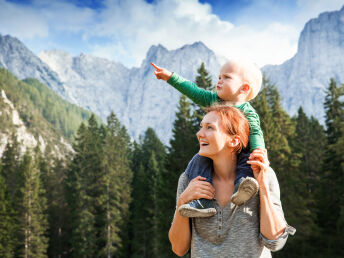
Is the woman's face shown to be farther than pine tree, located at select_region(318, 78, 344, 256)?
No

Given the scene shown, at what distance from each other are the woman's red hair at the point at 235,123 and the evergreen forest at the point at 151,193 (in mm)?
19044

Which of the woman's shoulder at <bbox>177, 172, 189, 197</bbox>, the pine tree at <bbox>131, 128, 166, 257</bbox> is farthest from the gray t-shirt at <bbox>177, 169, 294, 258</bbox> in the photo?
the pine tree at <bbox>131, 128, 166, 257</bbox>

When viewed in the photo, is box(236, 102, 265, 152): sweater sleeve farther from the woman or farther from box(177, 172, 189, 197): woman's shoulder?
box(177, 172, 189, 197): woman's shoulder

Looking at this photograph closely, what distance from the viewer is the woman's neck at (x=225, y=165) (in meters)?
2.27

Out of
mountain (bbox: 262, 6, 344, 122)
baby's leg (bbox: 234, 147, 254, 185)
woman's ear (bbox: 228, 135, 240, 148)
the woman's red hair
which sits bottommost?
baby's leg (bbox: 234, 147, 254, 185)

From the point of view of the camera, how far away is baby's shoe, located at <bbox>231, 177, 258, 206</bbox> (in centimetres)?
203

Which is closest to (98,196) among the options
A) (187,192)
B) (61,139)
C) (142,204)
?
(142,204)

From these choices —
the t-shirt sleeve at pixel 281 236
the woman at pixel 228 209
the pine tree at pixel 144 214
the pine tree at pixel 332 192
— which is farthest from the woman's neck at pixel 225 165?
the pine tree at pixel 144 214

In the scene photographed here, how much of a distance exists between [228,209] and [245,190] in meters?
0.21

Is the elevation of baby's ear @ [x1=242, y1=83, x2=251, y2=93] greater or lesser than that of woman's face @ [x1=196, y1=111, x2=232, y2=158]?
greater

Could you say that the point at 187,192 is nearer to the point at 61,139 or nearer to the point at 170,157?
the point at 170,157

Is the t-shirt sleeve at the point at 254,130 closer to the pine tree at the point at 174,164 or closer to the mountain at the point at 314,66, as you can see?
the pine tree at the point at 174,164

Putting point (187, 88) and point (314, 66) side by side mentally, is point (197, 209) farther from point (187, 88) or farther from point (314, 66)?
point (314, 66)

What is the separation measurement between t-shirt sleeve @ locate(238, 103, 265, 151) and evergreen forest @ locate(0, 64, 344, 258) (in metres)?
18.9
